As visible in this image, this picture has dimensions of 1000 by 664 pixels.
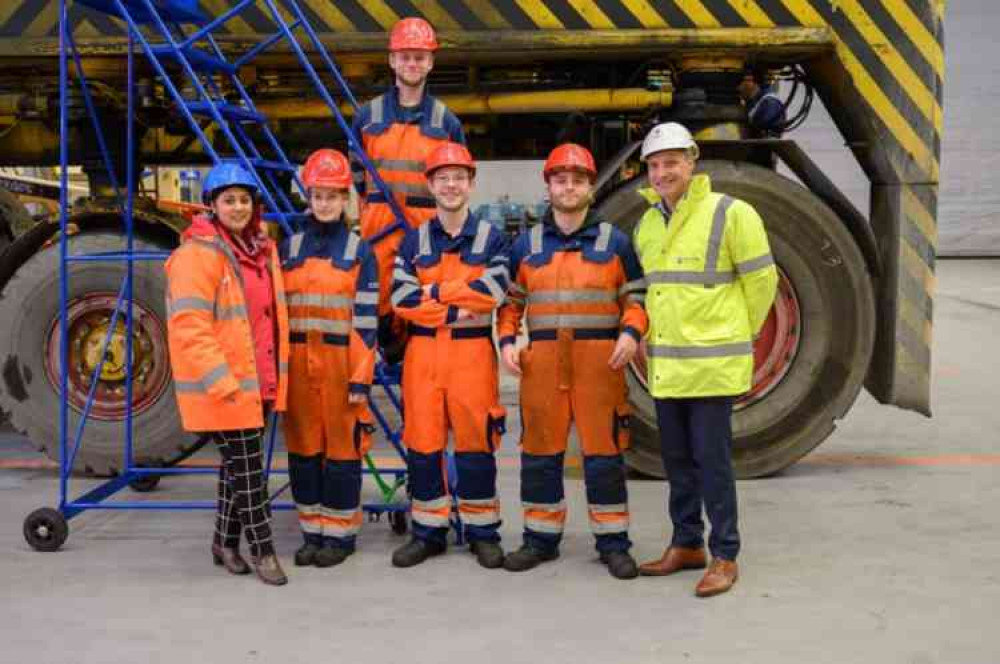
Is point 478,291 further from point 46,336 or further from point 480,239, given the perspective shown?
point 46,336

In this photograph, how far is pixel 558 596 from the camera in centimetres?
409

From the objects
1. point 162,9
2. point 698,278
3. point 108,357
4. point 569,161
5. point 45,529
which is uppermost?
point 162,9

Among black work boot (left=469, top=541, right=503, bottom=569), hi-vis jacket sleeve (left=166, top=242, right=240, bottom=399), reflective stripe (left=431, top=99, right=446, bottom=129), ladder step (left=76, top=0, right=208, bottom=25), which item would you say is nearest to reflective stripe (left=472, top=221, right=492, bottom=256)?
reflective stripe (left=431, top=99, right=446, bottom=129)

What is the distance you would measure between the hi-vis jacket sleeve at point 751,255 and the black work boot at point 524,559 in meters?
1.23

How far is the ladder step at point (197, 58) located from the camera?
15.3ft

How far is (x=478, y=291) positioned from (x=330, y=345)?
596 mm

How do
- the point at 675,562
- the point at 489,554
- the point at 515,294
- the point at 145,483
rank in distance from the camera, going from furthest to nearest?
the point at 145,483 → the point at 515,294 → the point at 489,554 → the point at 675,562

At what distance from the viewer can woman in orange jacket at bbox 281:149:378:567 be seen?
14.5 feet

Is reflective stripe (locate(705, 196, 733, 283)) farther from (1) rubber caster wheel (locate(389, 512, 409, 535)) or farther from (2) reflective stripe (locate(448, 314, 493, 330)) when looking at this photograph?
(1) rubber caster wheel (locate(389, 512, 409, 535))

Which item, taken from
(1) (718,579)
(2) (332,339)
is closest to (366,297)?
(2) (332,339)

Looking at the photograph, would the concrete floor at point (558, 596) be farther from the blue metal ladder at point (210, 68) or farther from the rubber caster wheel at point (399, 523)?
the blue metal ladder at point (210, 68)

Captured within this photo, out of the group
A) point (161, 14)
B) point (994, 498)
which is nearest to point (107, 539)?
point (161, 14)

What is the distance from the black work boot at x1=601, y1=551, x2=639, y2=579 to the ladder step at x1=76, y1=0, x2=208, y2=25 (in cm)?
281

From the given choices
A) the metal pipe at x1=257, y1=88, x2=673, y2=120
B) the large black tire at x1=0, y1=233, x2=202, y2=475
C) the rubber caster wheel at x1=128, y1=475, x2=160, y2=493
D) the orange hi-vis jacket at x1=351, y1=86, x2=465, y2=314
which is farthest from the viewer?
the metal pipe at x1=257, y1=88, x2=673, y2=120
